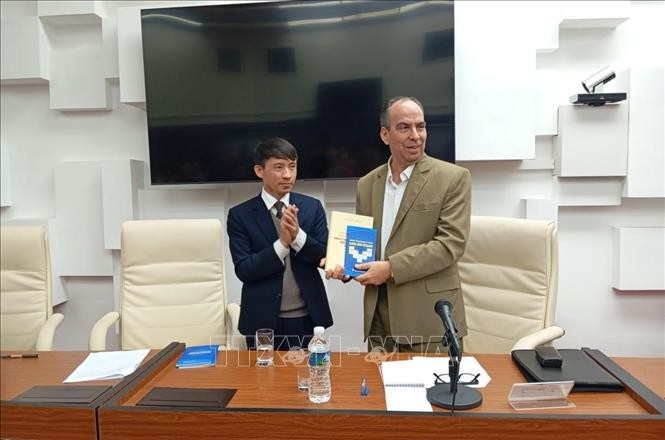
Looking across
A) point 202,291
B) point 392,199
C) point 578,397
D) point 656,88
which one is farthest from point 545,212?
point 202,291

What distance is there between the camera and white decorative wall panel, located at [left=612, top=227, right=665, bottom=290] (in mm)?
2816

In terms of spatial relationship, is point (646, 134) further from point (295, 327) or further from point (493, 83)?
point (295, 327)

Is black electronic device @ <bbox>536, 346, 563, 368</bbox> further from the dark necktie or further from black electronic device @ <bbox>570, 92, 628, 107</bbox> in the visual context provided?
black electronic device @ <bbox>570, 92, 628, 107</bbox>

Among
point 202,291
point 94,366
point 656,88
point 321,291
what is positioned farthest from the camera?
point 656,88

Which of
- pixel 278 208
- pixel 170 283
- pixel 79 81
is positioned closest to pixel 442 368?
pixel 278 208

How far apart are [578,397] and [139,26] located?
2929 mm

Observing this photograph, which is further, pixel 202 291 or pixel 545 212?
pixel 545 212

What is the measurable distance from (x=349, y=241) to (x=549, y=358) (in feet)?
2.49

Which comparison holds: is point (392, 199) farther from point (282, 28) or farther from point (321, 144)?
point (282, 28)

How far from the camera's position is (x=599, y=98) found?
2.68 meters

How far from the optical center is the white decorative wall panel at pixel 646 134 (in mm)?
2734

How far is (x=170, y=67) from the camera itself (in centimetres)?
287

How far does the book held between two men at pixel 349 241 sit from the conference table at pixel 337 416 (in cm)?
49

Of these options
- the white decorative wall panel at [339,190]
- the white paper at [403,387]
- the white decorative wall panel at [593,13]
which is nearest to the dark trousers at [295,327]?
the white paper at [403,387]
